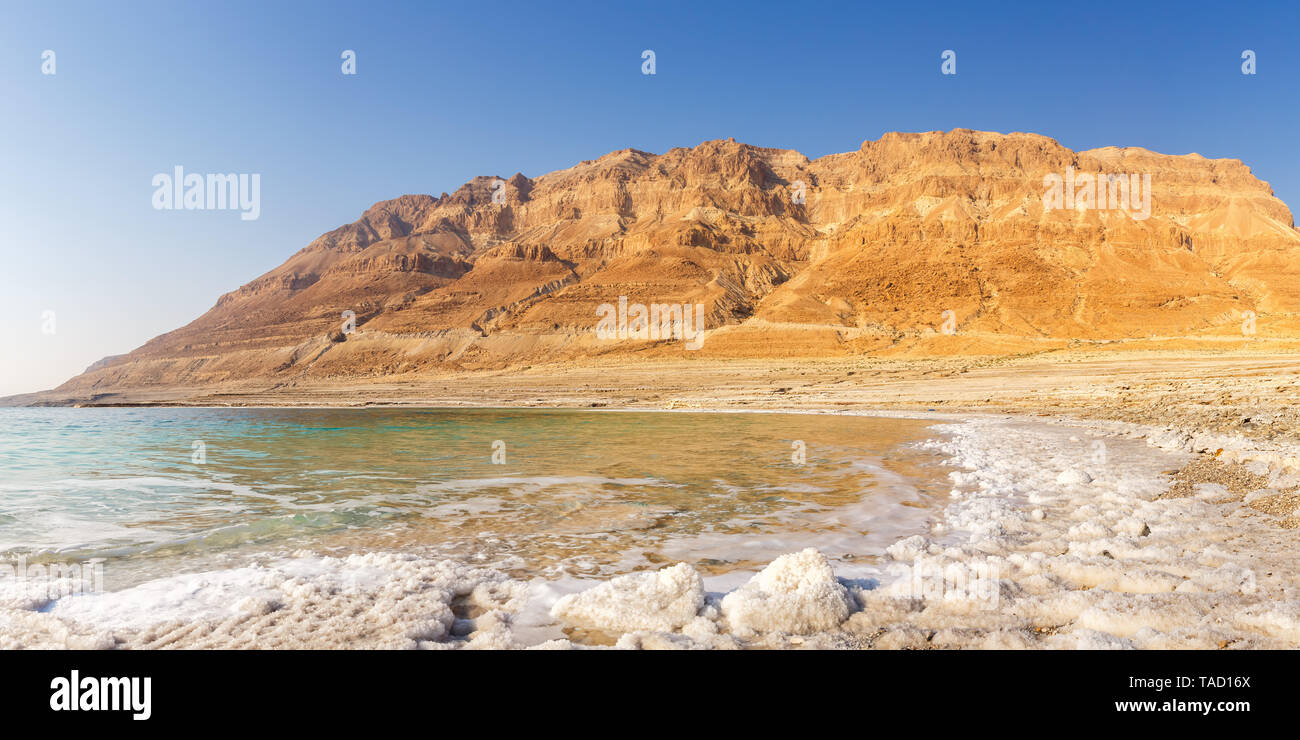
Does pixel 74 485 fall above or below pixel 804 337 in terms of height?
below

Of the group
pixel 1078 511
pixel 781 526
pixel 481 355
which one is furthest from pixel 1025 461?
pixel 481 355

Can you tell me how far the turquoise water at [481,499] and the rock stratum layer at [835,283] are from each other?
55.4 meters

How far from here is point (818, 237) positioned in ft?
503

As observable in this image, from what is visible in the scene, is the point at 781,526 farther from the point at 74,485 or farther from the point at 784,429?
the point at 784,429

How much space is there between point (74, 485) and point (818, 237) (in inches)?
6042

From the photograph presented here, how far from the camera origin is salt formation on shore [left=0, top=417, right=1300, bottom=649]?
156 inches

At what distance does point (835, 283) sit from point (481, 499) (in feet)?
305

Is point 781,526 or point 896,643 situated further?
point 781,526

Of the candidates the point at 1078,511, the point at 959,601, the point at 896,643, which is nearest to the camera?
the point at 896,643

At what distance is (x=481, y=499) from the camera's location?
33.6ft

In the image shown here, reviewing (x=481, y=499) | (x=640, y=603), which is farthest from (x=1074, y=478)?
(x=481, y=499)

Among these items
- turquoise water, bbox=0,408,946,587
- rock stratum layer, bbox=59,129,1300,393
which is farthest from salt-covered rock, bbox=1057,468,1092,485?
rock stratum layer, bbox=59,129,1300,393

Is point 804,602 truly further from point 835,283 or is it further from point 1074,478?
point 835,283

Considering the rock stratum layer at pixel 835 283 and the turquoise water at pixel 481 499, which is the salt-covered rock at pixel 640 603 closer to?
the turquoise water at pixel 481 499
